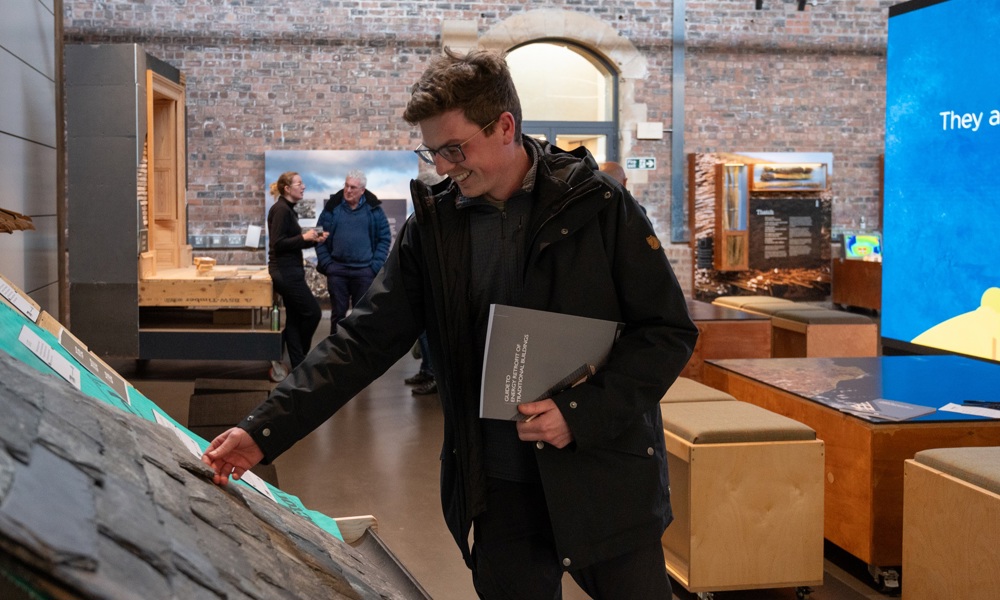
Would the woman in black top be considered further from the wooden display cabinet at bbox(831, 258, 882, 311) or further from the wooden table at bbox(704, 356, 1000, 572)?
the wooden display cabinet at bbox(831, 258, 882, 311)

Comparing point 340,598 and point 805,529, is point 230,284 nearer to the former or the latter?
point 805,529

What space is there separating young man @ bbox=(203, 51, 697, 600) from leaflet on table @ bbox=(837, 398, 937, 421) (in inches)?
76.3

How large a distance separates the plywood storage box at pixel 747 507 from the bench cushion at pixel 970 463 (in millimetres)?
493

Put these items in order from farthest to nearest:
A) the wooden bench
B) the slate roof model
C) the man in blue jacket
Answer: the man in blue jacket → the wooden bench → the slate roof model

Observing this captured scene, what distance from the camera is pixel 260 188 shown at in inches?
505

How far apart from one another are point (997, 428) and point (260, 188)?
10616 mm

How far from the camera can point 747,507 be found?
3449 mm

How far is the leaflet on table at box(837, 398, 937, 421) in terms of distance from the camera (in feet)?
11.8

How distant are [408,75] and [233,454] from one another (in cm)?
1181

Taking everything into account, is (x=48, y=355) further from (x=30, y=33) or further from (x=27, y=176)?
(x=30, y=33)

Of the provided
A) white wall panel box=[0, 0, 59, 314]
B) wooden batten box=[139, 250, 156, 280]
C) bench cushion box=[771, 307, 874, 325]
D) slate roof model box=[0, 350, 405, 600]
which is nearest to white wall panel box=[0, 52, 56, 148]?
white wall panel box=[0, 0, 59, 314]

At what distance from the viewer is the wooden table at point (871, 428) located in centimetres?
359

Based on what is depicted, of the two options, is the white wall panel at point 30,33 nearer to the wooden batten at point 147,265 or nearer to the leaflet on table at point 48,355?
the leaflet on table at point 48,355

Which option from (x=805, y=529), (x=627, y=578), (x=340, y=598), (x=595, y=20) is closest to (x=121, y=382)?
(x=627, y=578)
